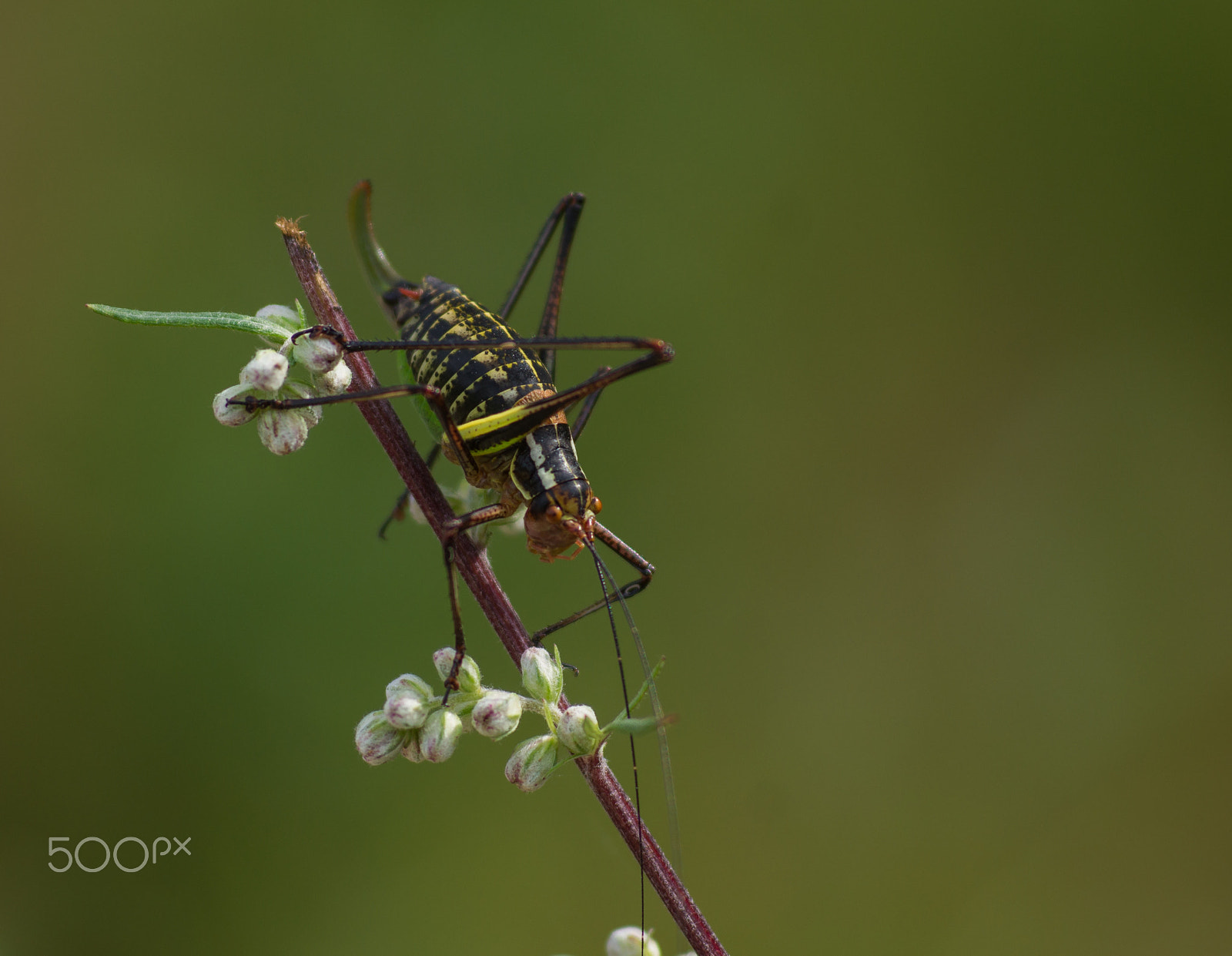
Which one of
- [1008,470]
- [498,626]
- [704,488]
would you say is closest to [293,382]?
[498,626]

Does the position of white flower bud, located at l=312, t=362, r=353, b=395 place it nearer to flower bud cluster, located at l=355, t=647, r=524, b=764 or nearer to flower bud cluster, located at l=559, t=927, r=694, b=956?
flower bud cluster, located at l=355, t=647, r=524, b=764

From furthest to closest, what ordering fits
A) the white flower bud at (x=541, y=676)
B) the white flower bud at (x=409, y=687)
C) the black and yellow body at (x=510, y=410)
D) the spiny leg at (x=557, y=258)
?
1. the spiny leg at (x=557, y=258)
2. the black and yellow body at (x=510, y=410)
3. the white flower bud at (x=409, y=687)
4. the white flower bud at (x=541, y=676)

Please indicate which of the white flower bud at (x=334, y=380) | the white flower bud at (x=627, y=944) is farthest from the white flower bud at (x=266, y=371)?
the white flower bud at (x=627, y=944)

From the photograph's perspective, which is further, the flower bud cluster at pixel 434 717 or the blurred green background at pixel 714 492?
the blurred green background at pixel 714 492

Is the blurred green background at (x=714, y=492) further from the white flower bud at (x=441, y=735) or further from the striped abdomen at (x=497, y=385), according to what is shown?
the white flower bud at (x=441, y=735)

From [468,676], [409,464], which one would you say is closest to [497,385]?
[409,464]

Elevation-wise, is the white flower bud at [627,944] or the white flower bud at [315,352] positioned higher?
the white flower bud at [315,352]

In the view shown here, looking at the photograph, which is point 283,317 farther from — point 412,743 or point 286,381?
point 412,743
